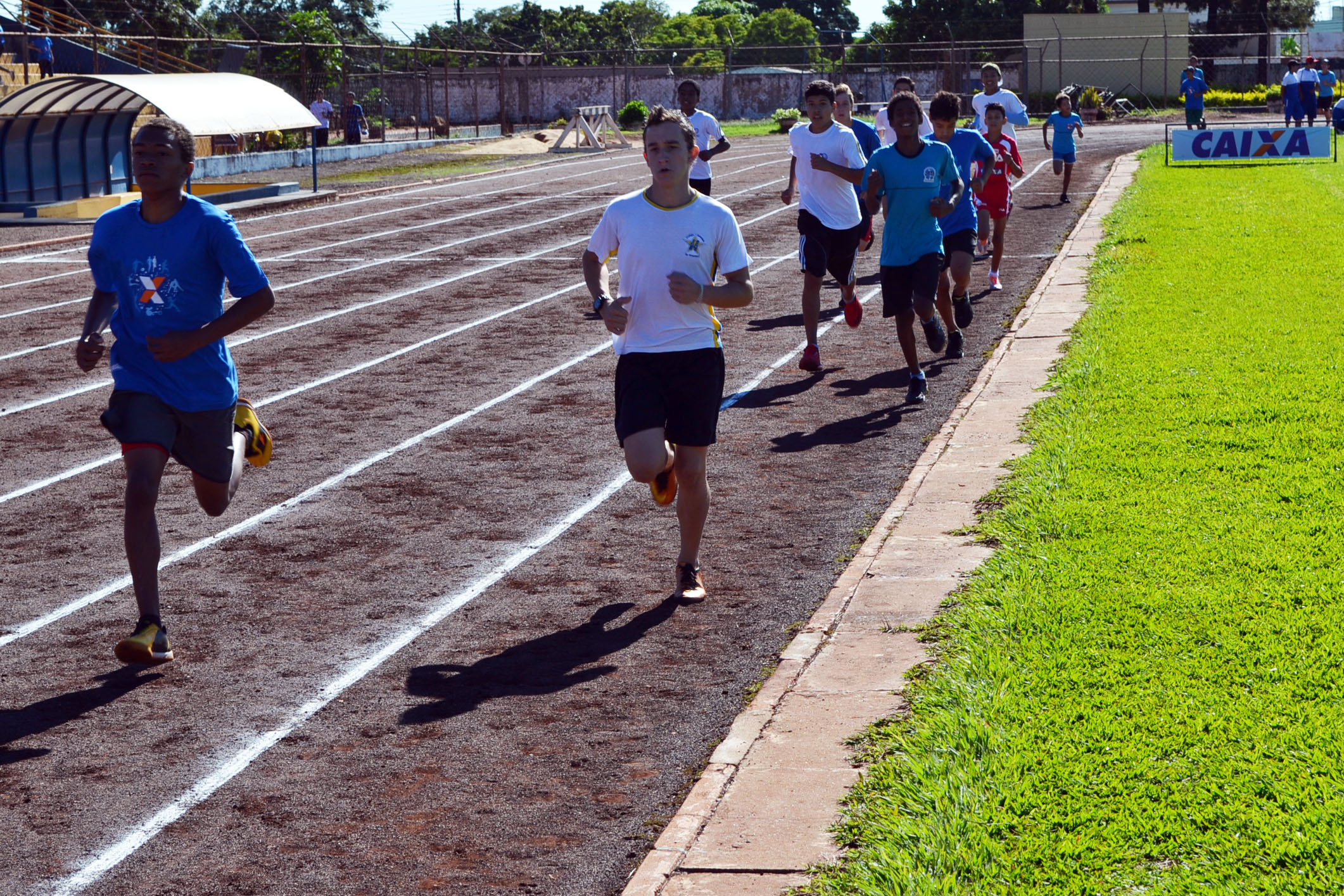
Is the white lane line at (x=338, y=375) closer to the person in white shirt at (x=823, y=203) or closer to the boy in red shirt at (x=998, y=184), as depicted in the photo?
the boy in red shirt at (x=998, y=184)

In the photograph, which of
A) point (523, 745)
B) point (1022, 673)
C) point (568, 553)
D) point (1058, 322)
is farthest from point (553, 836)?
point (1058, 322)

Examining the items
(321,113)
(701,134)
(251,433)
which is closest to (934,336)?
(251,433)

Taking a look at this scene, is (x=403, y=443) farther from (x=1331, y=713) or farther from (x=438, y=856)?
(x=1331, y=713)

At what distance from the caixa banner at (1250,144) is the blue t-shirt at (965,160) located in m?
18.1

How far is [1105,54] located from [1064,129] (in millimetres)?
40493

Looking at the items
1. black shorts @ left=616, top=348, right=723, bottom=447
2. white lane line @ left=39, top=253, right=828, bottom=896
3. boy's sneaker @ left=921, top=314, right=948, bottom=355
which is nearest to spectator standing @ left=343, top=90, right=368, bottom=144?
boy's sneaker @ left=921, top=314, right=948, bottom=355

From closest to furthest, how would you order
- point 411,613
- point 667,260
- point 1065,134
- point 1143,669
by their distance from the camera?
point 1143,669, point 667,260, point 411,613, point 1065,134

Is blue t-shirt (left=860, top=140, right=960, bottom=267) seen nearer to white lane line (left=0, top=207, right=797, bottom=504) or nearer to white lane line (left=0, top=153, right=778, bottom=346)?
white lane line (left=0, top=207, right=797, bottom=504)

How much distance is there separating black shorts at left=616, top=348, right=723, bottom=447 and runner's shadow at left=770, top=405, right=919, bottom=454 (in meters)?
2.70

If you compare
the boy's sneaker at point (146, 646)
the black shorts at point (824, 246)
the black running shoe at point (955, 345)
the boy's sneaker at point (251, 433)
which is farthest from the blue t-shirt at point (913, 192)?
the boy's sneaker at point (146, 646)

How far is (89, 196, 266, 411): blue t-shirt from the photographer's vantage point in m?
5.85

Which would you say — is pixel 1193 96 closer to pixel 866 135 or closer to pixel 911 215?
pixel 866 135

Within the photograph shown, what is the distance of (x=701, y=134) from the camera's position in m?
17.8

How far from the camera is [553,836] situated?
427 cm
